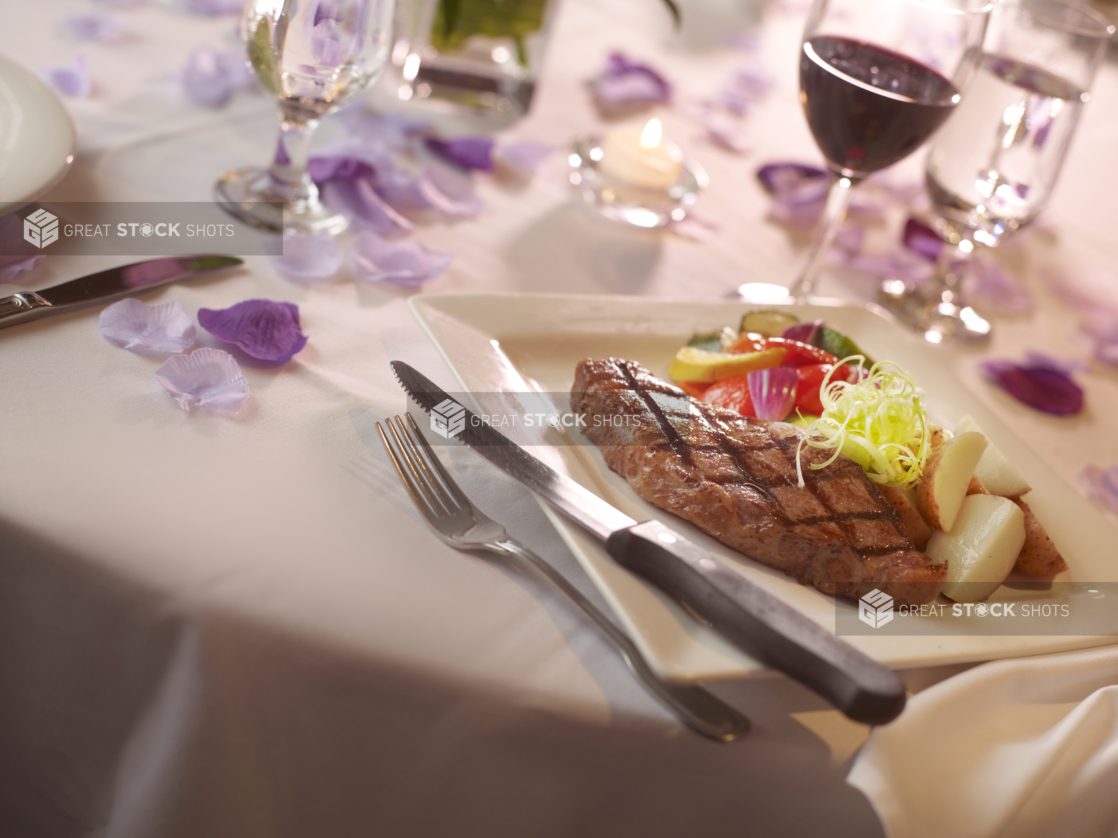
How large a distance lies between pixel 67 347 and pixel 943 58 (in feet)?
3.90

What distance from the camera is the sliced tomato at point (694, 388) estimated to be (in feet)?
3.52

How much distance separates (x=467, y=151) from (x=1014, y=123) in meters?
0.92

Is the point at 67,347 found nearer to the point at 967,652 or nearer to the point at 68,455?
the point at 68,455

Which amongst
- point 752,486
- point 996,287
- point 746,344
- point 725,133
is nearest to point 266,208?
point 746,344

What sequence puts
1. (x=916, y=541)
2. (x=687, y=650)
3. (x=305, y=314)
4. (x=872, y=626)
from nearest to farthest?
(x=687, y=650) < (x=872, y=626) < (x=916, y=541) < (x=305, y=314)

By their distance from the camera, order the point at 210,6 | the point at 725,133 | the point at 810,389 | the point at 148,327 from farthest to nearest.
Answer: the point at 725,133 → the point at 210,6 → the point at 810,389 → the point at 148,327

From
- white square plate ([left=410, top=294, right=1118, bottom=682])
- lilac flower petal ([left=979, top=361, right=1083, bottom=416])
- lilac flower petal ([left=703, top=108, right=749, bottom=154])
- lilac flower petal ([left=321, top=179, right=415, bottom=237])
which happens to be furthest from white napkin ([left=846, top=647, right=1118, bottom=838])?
lilac flower petal ([left=703, top=108, right=749, bottom=154])

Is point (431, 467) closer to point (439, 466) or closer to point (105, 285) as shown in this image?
point (439, 466)

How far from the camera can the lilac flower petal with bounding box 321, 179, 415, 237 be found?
132 cm

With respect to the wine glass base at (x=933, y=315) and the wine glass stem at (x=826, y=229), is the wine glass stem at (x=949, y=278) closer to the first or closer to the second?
the wine glass base at (x=933, y=315)

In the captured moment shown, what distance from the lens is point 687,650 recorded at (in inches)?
26.5

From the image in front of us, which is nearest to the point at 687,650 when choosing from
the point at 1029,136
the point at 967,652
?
the point at 967,652

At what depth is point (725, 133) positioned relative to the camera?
192 cm

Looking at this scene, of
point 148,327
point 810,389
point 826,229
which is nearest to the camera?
point 148,327
